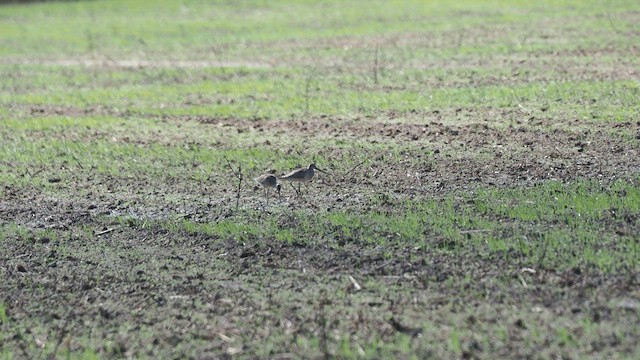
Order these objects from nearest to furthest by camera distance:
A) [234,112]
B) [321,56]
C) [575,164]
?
1. [575,164]
2. [234,112]
3. [321,56]

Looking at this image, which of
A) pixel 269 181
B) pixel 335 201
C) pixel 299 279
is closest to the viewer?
pixel 299 279

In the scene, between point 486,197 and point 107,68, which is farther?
point 107,68

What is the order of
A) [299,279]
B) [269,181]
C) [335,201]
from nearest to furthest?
[299,279]
[269,181]
[335,201]

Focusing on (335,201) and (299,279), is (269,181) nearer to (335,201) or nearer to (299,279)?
(335,201)

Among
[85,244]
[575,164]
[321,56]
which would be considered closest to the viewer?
[85,244]

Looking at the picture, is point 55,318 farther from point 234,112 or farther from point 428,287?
point 234,112

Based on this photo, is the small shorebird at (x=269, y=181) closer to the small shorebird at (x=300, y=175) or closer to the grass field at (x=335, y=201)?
the small shorebird at (x=300, y=175)

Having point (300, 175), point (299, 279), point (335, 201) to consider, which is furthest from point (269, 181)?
point (299, 279)

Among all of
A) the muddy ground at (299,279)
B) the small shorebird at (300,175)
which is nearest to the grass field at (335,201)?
the muddy ground at (299,279)

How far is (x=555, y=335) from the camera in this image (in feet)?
23.0

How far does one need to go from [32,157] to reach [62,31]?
1459 centimetres

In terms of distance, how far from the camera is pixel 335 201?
10703mm

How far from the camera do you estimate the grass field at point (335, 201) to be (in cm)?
751

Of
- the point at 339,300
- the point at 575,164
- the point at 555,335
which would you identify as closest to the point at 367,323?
the point at 339,300
